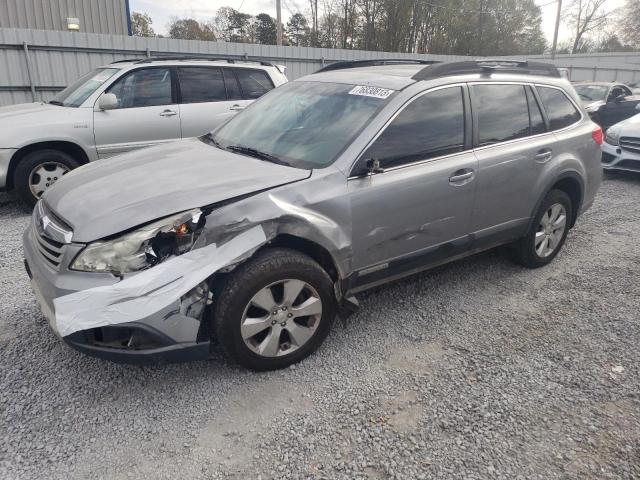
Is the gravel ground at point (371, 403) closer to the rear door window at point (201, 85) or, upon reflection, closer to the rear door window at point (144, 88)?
the rear door window at point (144, 88)

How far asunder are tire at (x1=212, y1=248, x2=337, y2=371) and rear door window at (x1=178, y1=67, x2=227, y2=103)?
4803 mm

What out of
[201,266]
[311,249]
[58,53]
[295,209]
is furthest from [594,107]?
[201,266]

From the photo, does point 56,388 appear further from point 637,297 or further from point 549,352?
point 637,297

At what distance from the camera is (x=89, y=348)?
2447 mm

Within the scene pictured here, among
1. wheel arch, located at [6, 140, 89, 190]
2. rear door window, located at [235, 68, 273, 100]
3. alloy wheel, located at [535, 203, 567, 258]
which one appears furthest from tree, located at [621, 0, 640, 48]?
wheel arch, located at [6, 140, 89, 190]

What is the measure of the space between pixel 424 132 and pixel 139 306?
214 centimetres

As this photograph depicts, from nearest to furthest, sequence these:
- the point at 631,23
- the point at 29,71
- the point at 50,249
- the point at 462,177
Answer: the point at 50,249
the point at 462,177
the point at 29,71
the point at 631,23

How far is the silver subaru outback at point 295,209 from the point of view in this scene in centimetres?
247

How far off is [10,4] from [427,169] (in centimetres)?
1375

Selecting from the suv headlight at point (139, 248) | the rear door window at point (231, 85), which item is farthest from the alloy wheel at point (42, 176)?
the suv headlight at point (139, 248)

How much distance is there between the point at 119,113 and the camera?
6289 mm

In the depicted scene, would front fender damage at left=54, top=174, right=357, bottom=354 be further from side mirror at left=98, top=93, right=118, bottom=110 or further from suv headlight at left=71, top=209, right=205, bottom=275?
side mirror at left=98, top=93, right=118, bottom=110

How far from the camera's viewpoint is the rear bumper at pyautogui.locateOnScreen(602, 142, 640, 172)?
806 cm

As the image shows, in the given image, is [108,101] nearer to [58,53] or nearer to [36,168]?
[36,168]
